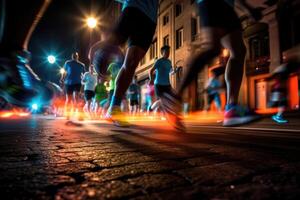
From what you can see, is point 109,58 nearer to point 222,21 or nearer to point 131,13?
point 131,13

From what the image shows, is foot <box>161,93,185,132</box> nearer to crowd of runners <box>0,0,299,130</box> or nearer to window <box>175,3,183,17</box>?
crowd of runners <box>0,0,299,130</box>

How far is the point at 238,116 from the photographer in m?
2.74

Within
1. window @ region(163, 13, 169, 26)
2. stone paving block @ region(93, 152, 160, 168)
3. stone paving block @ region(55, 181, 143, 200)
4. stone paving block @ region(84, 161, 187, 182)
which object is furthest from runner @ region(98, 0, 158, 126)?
window @ region(163, 13, 169, 26)

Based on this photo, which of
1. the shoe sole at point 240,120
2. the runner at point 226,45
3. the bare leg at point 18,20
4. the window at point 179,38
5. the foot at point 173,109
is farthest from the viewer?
the window at point 179,38

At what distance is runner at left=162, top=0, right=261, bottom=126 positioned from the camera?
2.48 m

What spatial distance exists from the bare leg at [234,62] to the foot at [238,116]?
0.36 ft

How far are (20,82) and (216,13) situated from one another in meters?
1.87

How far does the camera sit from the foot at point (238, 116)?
2617mm

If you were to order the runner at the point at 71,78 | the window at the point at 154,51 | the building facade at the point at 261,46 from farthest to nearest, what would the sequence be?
the window at the point at 154,51 → the building facade at the point at 261,46 → the runner at the point at 71,78

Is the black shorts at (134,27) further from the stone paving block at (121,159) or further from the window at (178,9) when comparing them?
the window at (178,9)

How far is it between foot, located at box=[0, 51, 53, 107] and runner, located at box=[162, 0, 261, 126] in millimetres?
1365

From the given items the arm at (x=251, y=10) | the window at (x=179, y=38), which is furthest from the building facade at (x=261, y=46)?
the arm at (x=251, y=10)

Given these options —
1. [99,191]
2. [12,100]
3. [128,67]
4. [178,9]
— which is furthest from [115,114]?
[178,9]

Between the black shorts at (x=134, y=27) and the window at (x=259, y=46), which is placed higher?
Answer: the window at (x=259, y=46)
